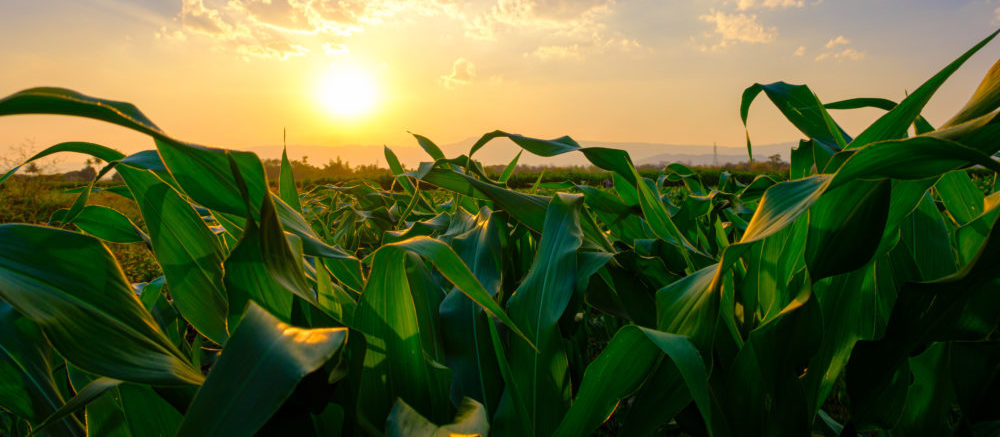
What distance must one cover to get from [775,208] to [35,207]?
414 inches

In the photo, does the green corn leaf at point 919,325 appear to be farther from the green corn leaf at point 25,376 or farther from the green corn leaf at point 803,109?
the green corn leaf at point 25,376

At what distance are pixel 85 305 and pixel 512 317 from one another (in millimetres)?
442

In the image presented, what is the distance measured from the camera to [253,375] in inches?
13.6

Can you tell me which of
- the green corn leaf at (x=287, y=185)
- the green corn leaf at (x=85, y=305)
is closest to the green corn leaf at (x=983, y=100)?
the green corn leaf at (x=85, y=305)

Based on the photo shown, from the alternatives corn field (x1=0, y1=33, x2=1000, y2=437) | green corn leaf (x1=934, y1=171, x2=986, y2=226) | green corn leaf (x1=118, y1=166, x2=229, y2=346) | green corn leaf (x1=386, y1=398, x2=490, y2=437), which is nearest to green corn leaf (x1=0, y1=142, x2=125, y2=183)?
corn field (x1=0, y1=33, x2=1000, y2=437)

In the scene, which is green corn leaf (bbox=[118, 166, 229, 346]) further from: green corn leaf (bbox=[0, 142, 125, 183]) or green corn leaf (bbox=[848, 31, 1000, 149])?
green corn leaf (bbox=[848, 31, 1000, 149])

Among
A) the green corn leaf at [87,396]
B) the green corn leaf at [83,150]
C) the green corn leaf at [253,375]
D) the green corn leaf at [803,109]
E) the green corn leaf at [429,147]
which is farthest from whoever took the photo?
the green corn leaf at [429,147]

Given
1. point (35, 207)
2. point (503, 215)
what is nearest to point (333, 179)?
point (35, 207)

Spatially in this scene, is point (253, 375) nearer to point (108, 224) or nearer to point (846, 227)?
point (846, 227)

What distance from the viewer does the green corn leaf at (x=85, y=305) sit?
0.39 metres

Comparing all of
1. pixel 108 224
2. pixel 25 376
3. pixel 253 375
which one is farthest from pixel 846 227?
pixel 108 224

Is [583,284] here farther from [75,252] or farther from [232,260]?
[75,252]

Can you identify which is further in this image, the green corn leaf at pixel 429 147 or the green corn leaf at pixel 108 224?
the green corn leaf at pixel 429 147

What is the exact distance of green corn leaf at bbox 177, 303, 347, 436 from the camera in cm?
33
